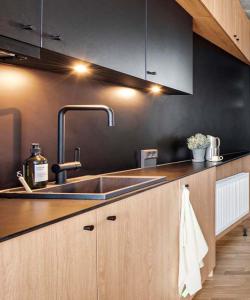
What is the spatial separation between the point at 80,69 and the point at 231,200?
10.2ft

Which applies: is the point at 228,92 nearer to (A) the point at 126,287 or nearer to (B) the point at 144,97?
(B) the point at 144,97

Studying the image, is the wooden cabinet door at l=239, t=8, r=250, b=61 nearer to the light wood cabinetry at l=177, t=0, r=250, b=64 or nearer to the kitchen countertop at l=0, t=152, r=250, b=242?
the light wood cabinetry at l=177, t=0, r=250, b=64

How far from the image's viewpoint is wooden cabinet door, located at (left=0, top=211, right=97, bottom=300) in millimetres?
1065

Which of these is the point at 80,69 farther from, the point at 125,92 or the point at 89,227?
the point at 89,227

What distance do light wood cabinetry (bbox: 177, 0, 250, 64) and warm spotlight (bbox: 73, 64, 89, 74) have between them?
124 centimetres

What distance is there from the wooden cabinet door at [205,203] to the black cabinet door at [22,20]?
1380 millimetres

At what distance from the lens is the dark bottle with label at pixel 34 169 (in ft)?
6.34

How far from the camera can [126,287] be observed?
1.78 m

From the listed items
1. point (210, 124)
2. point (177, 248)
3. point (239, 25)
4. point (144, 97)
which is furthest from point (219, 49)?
point (177, 248)

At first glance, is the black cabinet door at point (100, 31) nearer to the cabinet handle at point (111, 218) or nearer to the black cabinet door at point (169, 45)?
the black cabinet door at point (169, 45)

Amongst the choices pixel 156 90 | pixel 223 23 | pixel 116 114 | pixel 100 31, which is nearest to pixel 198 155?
pixel 156 90

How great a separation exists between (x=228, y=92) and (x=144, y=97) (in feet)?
8.57

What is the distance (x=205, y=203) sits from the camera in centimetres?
311

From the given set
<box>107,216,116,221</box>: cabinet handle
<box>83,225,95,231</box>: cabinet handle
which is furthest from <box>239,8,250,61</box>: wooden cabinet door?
<box>83,225,95,231</box>: cabinet handle
